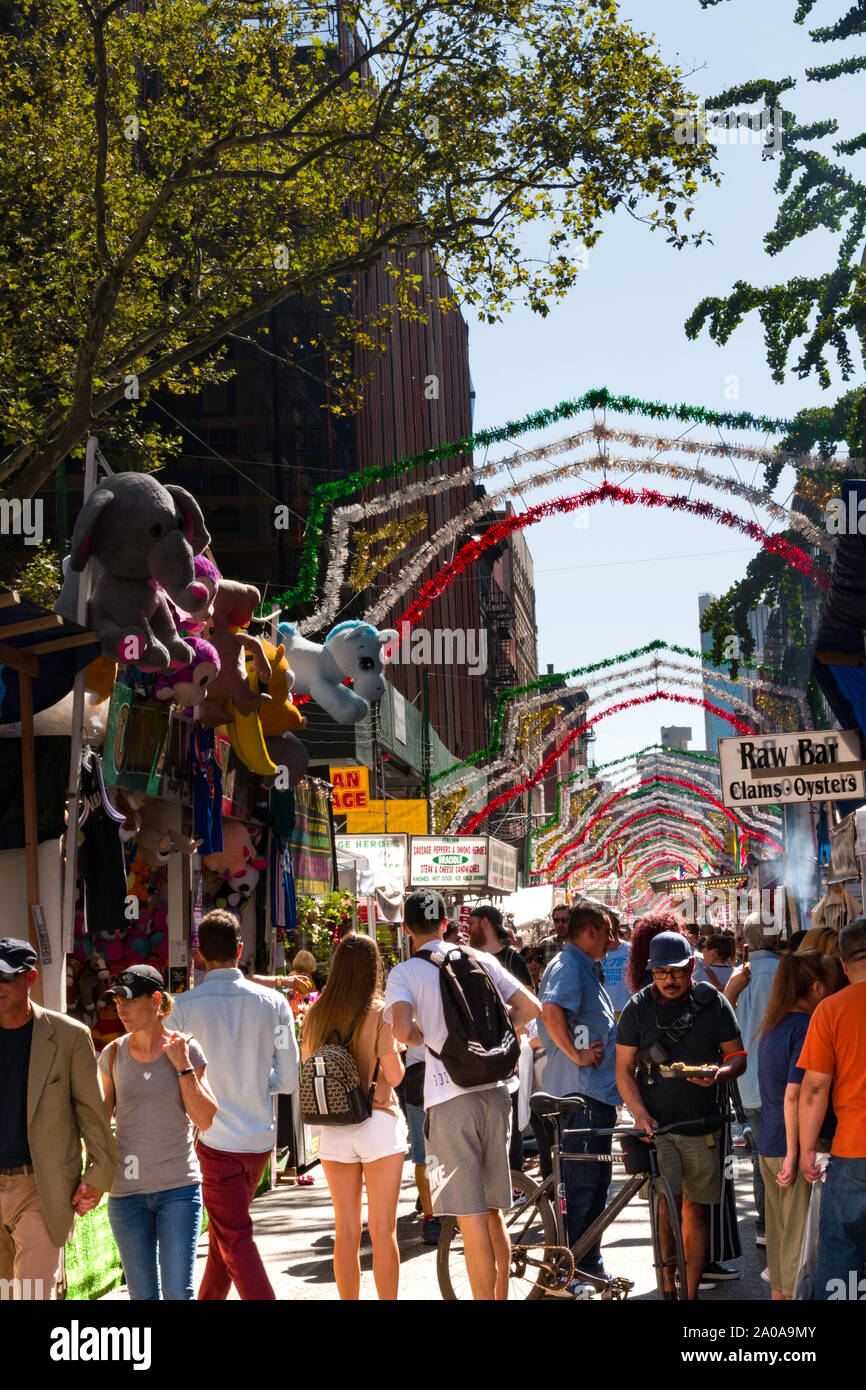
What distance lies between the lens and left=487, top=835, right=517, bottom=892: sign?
27.1 metres

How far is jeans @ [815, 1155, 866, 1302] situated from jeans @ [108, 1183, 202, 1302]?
7.91 feet

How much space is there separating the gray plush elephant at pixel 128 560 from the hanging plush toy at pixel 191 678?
33.3 inches

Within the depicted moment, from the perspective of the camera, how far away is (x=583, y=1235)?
7570mm

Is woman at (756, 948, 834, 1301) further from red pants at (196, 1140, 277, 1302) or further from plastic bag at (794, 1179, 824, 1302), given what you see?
red pants at (196, 1140, 277, 1302)

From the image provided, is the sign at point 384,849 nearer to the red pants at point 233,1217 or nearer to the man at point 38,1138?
the red pants at point 233,1217

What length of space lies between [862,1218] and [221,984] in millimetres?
2805

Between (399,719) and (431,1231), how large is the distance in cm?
2643

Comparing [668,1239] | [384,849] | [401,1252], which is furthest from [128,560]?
[384,849]

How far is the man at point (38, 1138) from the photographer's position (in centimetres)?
586

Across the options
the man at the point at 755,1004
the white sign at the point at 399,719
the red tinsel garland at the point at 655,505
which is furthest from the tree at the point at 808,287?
the white sign at the point at 399,719

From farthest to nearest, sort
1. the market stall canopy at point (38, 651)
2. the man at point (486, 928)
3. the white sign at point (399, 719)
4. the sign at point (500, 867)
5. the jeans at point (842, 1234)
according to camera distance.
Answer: the white sign at point (399, 719) < the sign at point (500, 867) < the man at point (486, 928) < the market stall canopy at point (38, 651) < the jeans at point (842, 1234)
